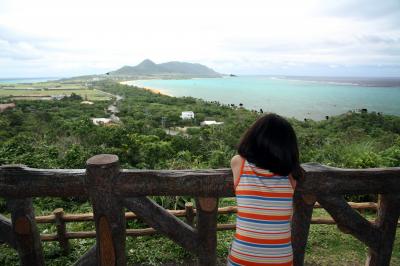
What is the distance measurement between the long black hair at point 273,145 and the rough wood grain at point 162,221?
646 mm

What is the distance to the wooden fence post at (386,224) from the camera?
1932 millimetres

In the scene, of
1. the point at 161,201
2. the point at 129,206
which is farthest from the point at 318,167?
the point at 161,201

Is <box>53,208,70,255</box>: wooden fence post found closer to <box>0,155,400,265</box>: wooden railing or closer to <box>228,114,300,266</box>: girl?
<box>0,155,400,265</box>: wooden railing

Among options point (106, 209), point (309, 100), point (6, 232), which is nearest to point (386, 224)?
point (106, 209)

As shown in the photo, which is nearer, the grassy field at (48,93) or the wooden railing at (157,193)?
the wooden railing at (157,193)

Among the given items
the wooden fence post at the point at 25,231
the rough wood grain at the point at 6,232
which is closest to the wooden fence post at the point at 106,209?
the wooden fence post at the point at 25,231

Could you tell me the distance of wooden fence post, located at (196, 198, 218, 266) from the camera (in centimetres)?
183

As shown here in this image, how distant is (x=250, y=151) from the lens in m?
1.55

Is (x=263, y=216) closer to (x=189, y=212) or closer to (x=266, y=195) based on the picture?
(x=266, y=195)

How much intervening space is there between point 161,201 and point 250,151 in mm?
3804

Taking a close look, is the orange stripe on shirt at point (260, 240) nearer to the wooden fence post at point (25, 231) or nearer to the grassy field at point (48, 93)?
the wooden fence post at point (25, 231)

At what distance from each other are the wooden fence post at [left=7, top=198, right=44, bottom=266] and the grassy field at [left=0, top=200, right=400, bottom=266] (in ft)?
4.34

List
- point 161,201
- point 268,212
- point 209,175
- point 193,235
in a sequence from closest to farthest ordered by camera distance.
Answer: point 268,212
point 209,175
point 193,235
point 161,201

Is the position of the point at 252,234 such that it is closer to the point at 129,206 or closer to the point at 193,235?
the point at 193,235
